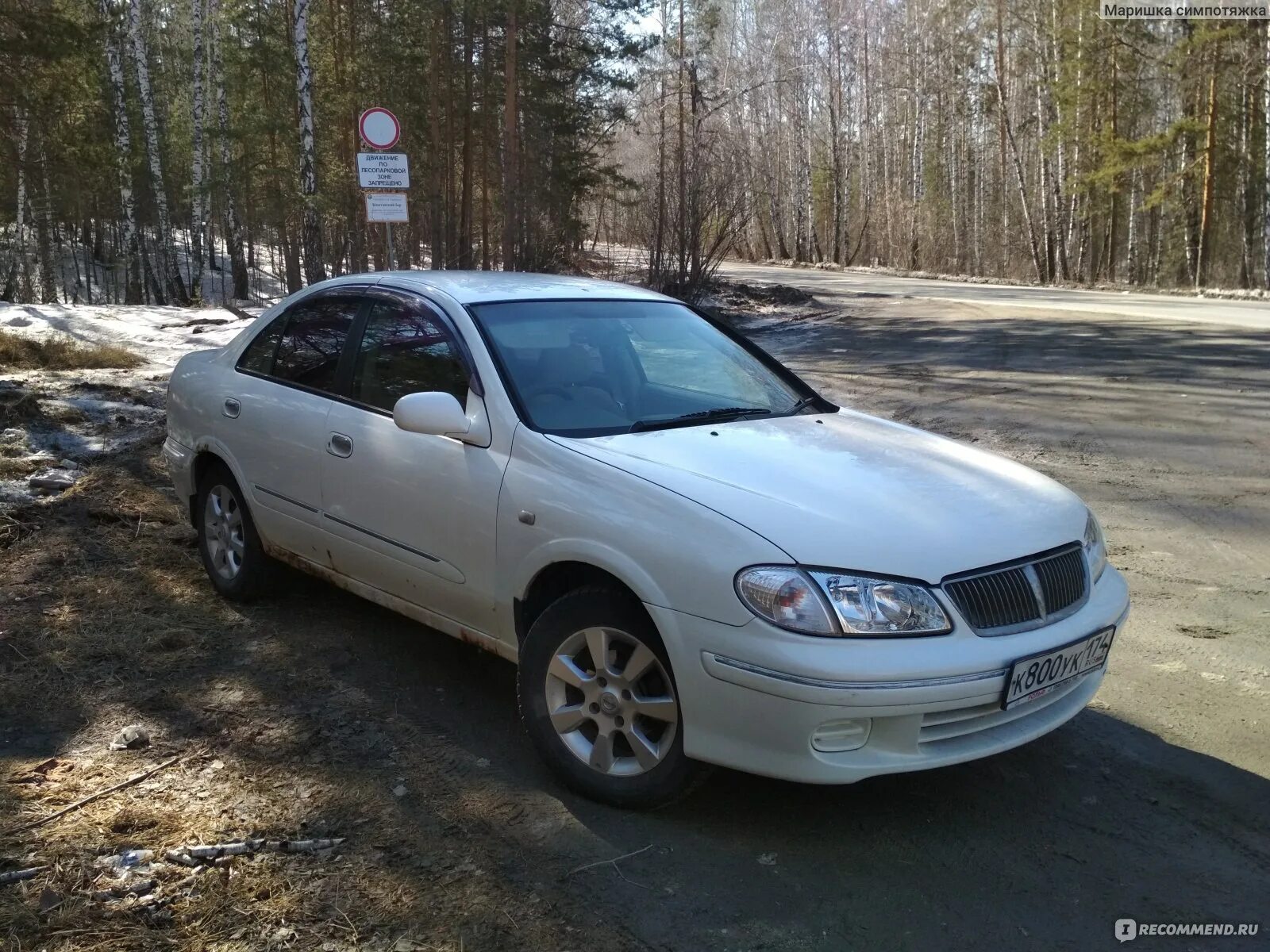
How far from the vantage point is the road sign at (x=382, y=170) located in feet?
39.7

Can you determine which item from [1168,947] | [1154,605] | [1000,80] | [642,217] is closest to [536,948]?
[1168,947]

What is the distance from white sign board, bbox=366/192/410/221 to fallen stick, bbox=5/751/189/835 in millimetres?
9126

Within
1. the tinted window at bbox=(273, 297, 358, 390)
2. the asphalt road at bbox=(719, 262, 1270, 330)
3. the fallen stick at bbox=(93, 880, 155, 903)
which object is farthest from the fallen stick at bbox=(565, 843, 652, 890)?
the asphalt road at bbox=(719, 262, 1270, 330)

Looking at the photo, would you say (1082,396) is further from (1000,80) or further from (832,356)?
(1000,80)

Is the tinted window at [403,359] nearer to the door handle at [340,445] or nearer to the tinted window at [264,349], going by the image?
the door handle at [340,445]

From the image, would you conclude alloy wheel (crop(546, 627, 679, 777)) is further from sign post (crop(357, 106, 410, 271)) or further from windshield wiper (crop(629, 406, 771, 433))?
sign post (crop(357, 106, 410, 271))

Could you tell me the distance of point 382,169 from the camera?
40.1 feet

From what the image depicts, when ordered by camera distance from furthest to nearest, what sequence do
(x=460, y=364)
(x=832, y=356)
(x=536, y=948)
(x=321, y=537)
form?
(x=832, y=356), (x=321, y=537), (x=460, y=364), (x=536, y=948)

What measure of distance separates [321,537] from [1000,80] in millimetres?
38045

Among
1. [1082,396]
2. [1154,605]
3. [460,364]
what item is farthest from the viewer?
[1082,396]

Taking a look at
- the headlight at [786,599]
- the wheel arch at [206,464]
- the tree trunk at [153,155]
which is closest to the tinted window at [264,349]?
the wheel arch at [206,464]

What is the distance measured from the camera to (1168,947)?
2.64 m

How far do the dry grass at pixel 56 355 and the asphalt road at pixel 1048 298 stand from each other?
50.0 feet

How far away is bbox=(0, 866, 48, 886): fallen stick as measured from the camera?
112 inches
